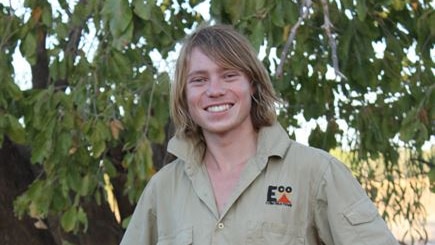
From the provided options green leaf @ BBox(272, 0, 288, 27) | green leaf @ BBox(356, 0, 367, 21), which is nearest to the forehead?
green leaf @ BBox(272, 0, 288, 27)

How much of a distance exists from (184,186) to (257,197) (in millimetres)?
190

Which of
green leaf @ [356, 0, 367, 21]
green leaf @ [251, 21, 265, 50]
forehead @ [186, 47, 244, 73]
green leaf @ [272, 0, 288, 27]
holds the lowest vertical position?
forehead @ [186, 47, 244, 73]

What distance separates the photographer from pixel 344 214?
188 centimetres

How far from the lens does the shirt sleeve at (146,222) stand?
83.5 inches

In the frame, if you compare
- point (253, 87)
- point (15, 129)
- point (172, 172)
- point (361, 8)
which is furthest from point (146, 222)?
point (15, 129)

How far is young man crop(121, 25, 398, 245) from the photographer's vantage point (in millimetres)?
1892

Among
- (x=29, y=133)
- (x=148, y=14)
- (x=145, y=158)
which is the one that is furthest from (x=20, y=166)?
(x=148, y=14)

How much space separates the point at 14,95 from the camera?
3605 millimetres

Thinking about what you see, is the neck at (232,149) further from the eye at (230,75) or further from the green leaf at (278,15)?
the green leaf at (278,15)

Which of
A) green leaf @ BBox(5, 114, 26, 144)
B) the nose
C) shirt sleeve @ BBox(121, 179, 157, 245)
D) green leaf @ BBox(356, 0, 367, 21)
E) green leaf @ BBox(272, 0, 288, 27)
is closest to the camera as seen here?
the nose

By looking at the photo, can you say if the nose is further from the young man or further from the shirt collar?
the shirt collar

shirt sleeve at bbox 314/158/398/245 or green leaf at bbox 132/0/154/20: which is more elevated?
green leaf at bbox 132/0/154/20

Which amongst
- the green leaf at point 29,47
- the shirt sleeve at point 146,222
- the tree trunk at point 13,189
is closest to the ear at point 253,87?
the shirt sleeve at point 146,222

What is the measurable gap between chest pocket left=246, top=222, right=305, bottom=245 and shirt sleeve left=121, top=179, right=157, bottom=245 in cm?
31
